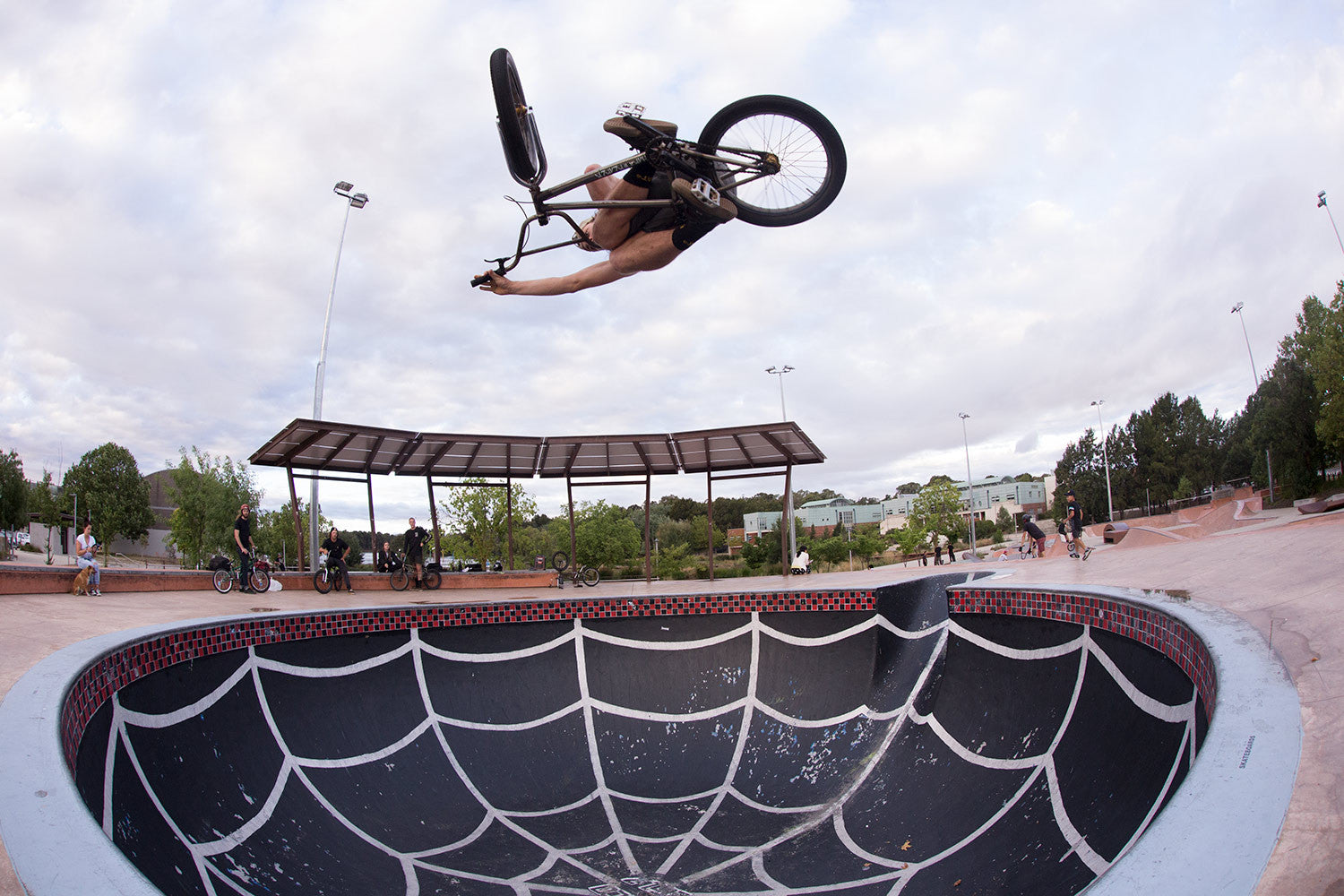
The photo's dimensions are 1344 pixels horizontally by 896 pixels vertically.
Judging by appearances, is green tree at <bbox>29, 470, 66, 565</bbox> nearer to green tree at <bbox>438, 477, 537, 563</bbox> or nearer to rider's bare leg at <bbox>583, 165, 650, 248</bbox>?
green tree at <bbox>438, 477, 537, 563</bbox>

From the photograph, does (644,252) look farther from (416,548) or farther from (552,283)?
(416,548)

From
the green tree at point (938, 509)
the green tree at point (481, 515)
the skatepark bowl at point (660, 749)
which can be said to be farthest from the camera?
the green tree at point (938, 509)

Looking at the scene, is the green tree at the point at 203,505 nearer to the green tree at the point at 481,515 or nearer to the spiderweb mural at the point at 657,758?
the green tree at the point at 481,515

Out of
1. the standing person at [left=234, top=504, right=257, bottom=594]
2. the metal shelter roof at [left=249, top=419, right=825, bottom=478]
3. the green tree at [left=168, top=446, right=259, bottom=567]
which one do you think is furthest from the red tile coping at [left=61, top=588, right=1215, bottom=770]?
the green tree at [left=168, top=446, right=259, bottom=567]

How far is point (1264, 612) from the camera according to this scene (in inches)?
159

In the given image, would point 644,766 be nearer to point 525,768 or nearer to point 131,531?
point 525,768

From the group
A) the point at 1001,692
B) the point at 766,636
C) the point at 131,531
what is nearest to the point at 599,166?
the point at 1001,692

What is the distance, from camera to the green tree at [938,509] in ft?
188

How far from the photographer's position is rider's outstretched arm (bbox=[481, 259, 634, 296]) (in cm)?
489

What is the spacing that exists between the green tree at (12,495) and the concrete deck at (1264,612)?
54.0 meters

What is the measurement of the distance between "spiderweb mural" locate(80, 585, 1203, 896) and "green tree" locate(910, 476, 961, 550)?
172ft

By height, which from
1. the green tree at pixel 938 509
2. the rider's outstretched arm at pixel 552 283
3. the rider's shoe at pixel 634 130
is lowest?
the green tree at pixel 938 509

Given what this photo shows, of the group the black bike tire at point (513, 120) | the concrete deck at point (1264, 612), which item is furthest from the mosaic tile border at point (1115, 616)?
the black bike tire at point (513, 120)

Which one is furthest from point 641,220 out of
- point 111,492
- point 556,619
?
point 111,492
